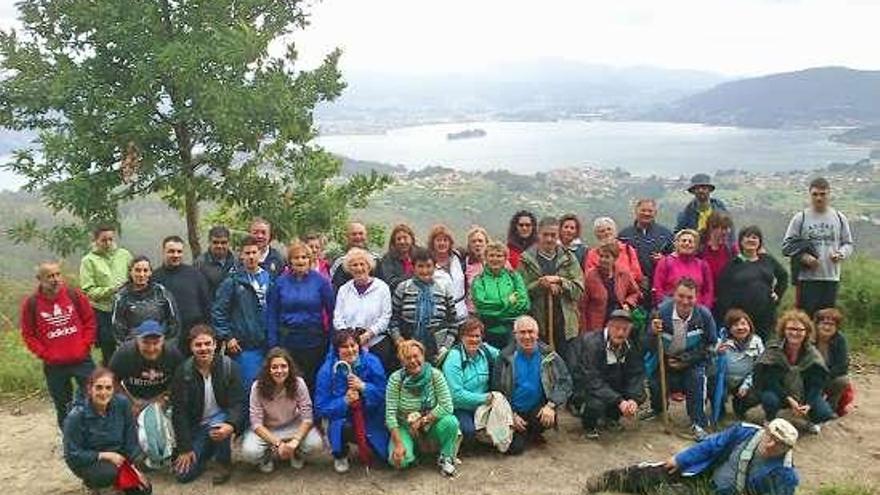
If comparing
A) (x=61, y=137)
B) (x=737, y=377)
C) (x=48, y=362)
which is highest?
(x=61, y=137)

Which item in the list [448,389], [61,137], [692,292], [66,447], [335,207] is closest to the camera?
[66,447]

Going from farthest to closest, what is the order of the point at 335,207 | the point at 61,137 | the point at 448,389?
the point at 335,207 → the point at 61,137 → the point at 448,389

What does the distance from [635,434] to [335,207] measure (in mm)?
6928

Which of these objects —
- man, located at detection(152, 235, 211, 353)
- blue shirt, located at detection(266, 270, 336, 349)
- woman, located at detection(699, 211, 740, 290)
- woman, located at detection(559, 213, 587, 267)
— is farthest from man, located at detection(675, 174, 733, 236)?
man, located at detection(152, 235, 211, 353)

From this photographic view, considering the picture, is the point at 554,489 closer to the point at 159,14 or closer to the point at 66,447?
the point at 66,447

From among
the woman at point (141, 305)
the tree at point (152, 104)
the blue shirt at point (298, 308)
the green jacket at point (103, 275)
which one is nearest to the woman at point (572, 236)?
the blue shirt at point (298, 308)

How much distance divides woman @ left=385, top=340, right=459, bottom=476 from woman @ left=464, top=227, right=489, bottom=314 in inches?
44.8

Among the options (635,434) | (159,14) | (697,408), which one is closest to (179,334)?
(635,434)

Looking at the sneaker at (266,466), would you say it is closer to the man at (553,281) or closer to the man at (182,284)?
the man at (182,284)

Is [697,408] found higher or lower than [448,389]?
lower

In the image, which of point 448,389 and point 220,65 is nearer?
point 448,389

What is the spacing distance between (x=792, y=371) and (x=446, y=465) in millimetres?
3432

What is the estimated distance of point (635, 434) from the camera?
746 centimetres

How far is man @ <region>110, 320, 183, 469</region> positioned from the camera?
259 inches
